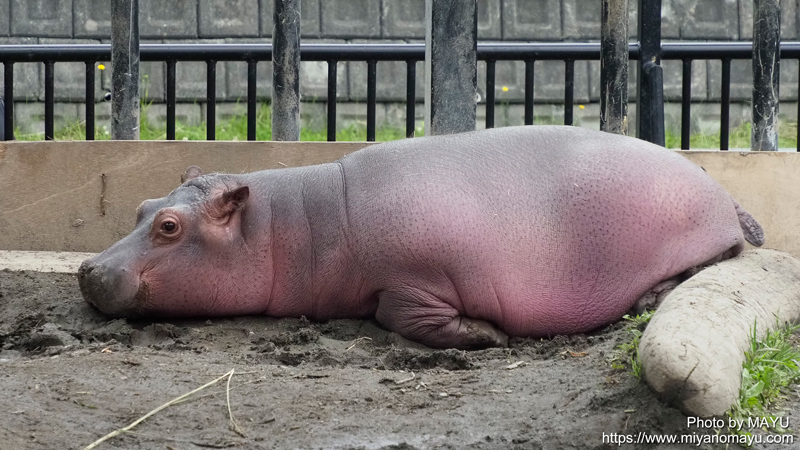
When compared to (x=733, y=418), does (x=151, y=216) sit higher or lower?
higher

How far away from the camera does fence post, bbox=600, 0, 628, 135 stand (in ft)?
18.0

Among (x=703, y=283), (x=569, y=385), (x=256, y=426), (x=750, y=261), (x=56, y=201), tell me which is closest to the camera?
(x=256, y=426)

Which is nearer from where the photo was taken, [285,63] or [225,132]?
[285,63]

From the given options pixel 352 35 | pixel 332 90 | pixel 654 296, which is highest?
pixel 352 35

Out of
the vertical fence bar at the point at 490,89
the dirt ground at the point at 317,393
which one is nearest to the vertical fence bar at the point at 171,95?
the vertical fence bar at the point at 490,89

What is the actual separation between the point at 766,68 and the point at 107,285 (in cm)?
359

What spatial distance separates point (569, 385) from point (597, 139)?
1688 mm

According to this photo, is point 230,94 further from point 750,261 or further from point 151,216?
point 750,261

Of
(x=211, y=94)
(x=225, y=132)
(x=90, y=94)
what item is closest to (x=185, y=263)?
(x=211, y=94)

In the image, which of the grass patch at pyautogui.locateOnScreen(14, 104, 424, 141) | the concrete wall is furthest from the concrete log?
the grass patch at pyautogui.locateOnScreen(14, 104, 424, 141)

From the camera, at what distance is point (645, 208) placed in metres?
4.34

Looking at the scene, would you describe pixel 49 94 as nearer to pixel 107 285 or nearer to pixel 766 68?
pixel 107 285

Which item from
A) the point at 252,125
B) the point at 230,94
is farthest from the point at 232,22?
the point at 252,125

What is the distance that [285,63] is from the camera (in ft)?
18.2
